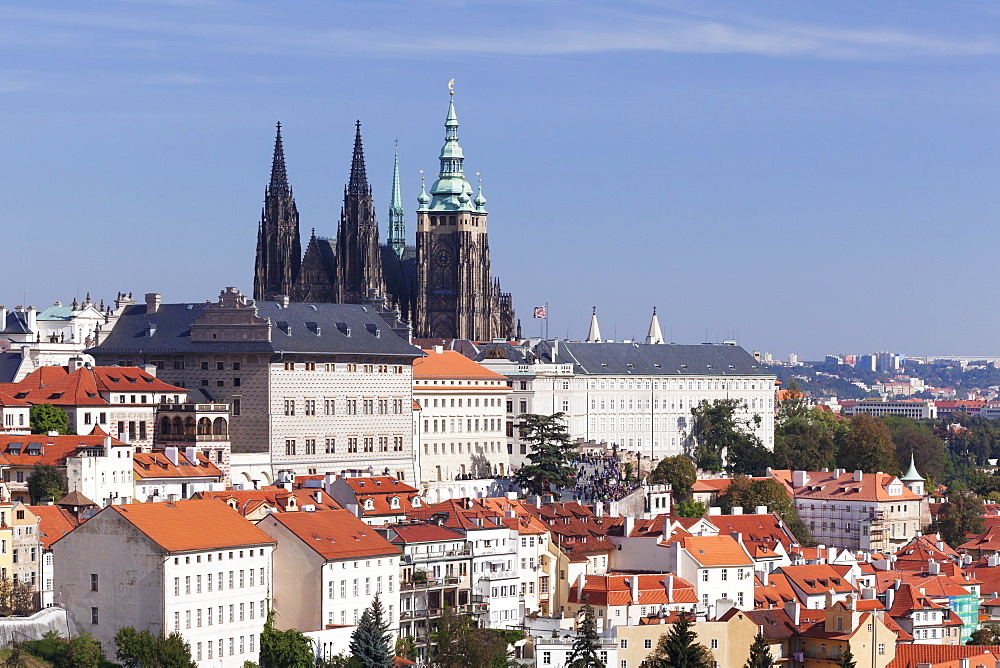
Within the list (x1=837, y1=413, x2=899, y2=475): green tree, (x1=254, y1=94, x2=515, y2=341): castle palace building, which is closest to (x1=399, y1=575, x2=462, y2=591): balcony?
(x1=837, y1=413, x2=899, y2=475): green tree

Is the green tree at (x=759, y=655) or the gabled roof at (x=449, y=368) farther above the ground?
the gabled roof at (x=449, y=368)

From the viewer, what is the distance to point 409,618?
80125mm

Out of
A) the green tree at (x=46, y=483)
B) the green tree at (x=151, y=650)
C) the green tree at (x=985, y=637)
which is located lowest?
the green tree at (x=985, y=637)

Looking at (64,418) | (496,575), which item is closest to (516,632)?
(496,575)

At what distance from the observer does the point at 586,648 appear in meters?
78.8

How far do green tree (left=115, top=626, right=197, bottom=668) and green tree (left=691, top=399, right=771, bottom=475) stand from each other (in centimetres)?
7705

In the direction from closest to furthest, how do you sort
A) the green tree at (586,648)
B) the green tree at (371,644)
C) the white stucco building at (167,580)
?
the white stucco building at (167,580), the green tree at (371,644), the green tree at (586,648)

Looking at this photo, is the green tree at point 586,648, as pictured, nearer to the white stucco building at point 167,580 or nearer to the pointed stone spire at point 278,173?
the white stucco building at point 167,580

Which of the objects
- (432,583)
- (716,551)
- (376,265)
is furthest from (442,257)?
→ (432,583)

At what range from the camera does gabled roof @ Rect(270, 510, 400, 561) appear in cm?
7675

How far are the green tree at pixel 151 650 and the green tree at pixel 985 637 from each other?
114 feet

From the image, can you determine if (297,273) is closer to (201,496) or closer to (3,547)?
(201,496)

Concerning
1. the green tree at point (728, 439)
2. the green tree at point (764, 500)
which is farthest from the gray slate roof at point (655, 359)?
the green tree at point (764, 500)

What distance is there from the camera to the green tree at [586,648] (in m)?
78.1
